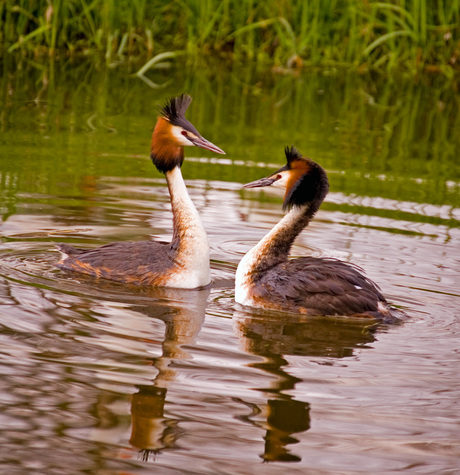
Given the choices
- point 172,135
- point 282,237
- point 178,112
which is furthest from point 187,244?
point 178,112

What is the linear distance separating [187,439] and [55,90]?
34.7 feet

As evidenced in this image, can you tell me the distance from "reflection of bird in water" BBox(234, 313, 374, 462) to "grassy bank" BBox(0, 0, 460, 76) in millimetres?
9752

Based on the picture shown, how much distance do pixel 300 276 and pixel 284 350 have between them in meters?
0.89

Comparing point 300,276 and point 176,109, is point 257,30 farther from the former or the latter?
point 300,276

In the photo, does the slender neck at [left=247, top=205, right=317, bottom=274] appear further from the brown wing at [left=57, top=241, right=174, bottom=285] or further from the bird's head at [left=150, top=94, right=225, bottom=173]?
the bird's head at [left=150, top=94, right=225, bottom=173]

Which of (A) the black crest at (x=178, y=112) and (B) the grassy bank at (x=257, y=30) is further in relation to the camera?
(B) the grassy bank at (x=257, y=30)

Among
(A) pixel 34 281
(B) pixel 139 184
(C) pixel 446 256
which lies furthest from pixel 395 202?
(A) pixel 34 281

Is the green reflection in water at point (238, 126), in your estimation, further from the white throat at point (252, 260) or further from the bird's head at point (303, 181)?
the bird's head at point (303, 181)

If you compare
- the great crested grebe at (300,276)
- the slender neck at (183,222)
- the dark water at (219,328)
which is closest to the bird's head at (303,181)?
the great crested grebe at (300,276)

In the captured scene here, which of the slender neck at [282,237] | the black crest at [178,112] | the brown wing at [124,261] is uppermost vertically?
the black crest at [178,112]

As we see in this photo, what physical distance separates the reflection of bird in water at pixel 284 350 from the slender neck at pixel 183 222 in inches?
31.4

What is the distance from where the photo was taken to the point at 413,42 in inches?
623

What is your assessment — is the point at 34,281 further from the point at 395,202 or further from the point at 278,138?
the point at 278,138

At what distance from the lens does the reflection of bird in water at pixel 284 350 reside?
4.14 meters
